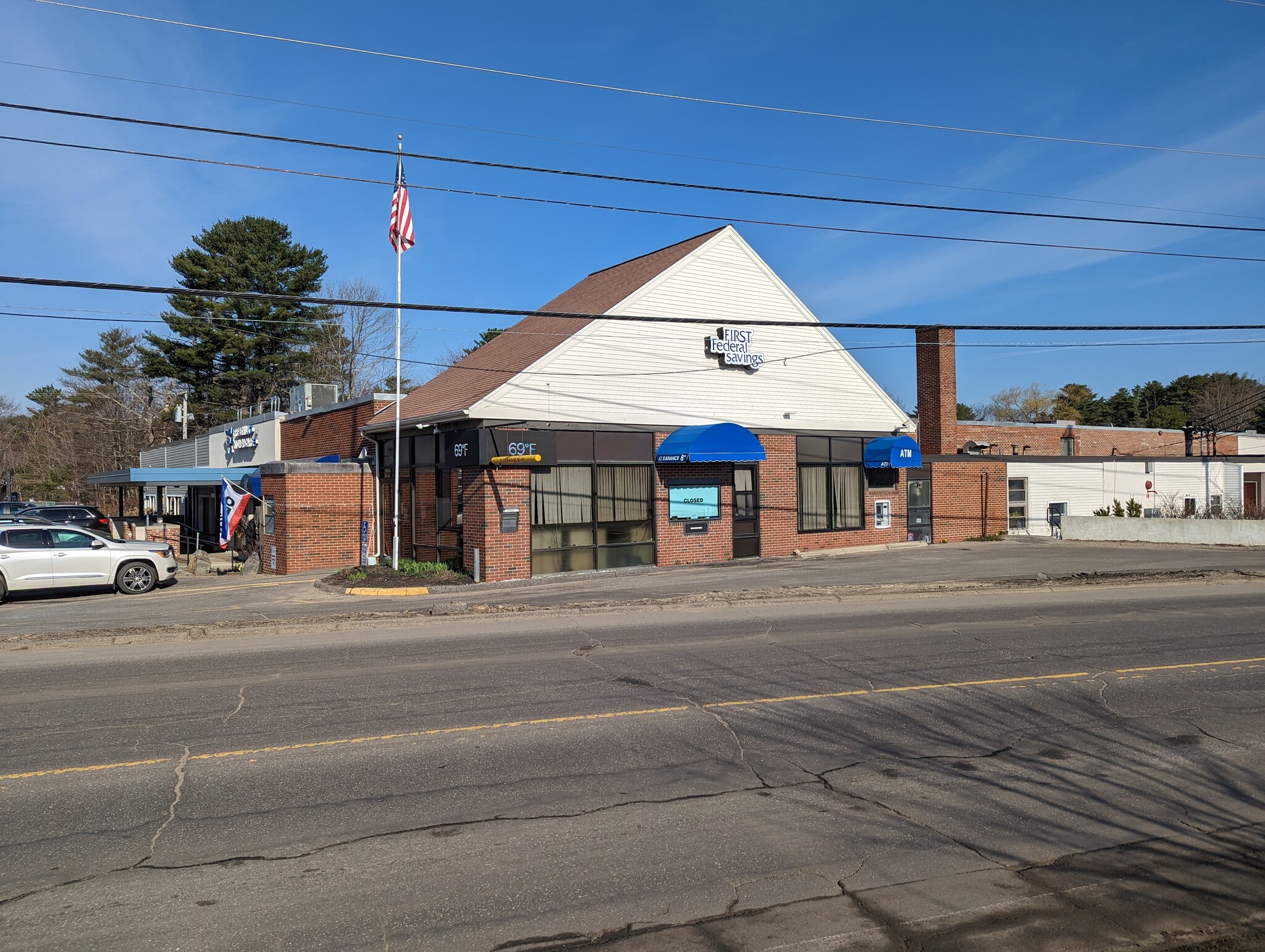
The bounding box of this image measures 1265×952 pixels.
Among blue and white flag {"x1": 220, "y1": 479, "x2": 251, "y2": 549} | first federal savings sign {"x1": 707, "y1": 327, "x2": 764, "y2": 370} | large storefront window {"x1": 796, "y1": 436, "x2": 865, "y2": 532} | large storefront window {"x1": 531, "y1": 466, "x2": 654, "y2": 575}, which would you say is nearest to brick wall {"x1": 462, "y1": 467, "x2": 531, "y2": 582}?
large storefront window {"x1": 531, "y1": 466, "x2": 654, "y2": 575}

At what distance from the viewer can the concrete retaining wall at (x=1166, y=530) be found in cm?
2609

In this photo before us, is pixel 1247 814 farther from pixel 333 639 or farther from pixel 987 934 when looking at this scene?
pixel 333 639

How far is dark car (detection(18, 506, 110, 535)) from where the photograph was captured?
29.5 meters

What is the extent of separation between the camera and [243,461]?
33.9 meters

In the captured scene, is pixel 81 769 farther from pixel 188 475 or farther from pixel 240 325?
pixel 240 325

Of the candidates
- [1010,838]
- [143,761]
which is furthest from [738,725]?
[143,761]

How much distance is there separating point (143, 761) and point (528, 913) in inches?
168

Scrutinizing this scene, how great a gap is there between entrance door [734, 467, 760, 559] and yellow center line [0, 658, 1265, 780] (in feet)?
44.8

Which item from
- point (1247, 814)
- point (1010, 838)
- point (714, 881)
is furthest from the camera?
point (1247, 814)

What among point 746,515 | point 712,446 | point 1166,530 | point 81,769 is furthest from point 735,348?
point 81,769

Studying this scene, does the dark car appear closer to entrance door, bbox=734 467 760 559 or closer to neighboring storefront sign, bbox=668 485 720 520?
neighboring storefront sign, bbox=668 485 720 520

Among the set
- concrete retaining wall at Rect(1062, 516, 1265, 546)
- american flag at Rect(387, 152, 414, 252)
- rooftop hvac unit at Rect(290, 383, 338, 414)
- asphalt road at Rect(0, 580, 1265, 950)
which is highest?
american flag at Rect(387, 152, 414, 252)

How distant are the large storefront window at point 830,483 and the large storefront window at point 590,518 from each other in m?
5.32

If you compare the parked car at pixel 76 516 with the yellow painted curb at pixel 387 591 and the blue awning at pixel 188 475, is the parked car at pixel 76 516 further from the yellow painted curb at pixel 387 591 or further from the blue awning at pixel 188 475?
the yellow painted curb at pixel 387 591
